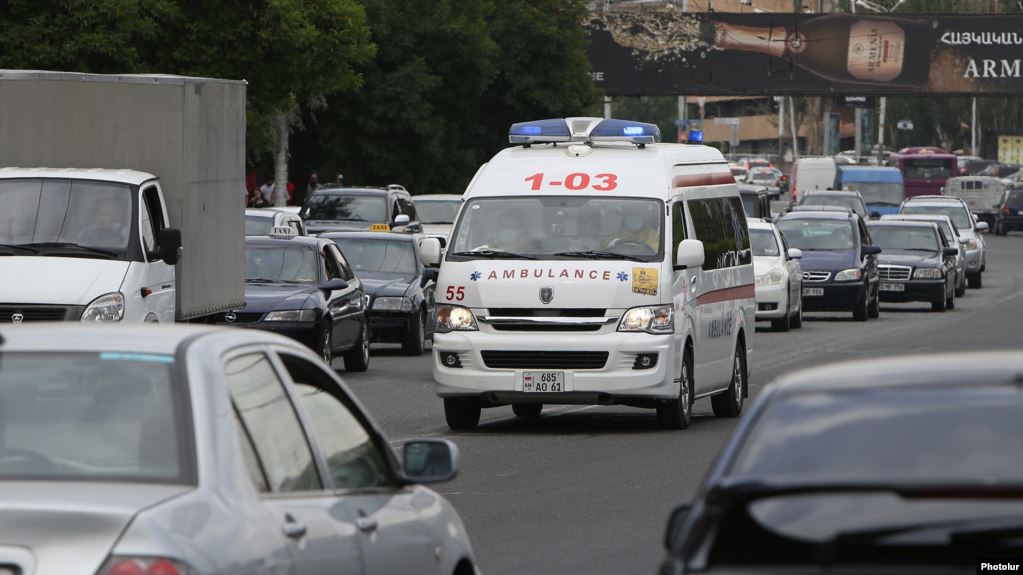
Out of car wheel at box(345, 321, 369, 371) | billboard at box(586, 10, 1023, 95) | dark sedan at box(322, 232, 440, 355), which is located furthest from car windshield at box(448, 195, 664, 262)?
billboard at box(586, 10, 1023, 95)

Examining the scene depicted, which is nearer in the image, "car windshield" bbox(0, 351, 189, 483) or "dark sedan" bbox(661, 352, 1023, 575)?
"dark sedan" bbox(661, 352, 1023, 575)

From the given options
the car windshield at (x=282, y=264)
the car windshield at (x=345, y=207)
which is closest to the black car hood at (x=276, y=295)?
the car windshield at (x=282, y=264)

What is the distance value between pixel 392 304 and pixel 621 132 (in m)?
9.06

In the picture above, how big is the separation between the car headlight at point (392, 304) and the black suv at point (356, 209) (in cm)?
764

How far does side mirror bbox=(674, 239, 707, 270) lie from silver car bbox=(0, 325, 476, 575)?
1003cm

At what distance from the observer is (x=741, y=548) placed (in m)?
4.56

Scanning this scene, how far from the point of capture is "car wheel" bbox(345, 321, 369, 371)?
23.4 metres

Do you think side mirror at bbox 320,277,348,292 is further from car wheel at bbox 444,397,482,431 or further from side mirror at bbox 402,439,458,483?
side mirror at bbox 402,439,458,483

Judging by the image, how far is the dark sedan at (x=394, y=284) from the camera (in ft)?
86.3

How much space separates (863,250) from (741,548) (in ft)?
97.9

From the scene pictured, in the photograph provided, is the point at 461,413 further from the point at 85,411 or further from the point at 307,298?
the point at 85,411

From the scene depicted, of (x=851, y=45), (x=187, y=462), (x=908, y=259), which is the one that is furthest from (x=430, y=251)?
(x=851, y=45)

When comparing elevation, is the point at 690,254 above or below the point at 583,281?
above

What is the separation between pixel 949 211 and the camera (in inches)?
1992
